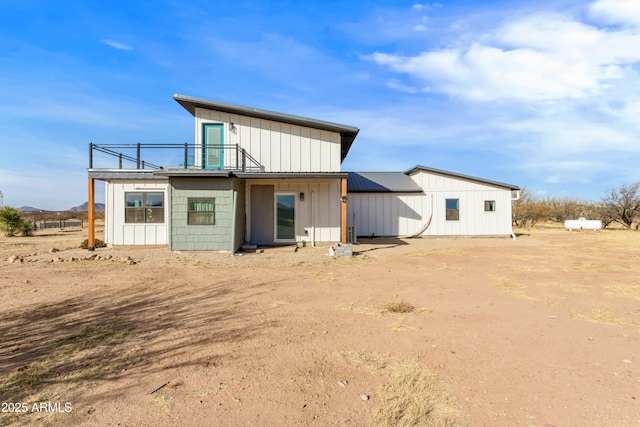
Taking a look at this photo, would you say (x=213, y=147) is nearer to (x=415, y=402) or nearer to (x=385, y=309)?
(x=385, y=309)

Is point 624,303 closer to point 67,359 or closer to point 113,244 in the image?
point 67,359

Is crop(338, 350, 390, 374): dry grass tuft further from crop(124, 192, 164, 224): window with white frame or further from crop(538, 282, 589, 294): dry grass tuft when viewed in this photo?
crop(124, 192, 164, 224): window with white frame

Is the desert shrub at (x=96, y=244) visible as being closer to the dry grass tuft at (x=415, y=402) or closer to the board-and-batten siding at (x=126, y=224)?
the board-and-batten siding at (x=126, y=224)

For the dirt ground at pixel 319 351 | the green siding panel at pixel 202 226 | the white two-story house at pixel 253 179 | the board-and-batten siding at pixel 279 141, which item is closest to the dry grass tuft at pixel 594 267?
the dirt ground at pixel 319 351

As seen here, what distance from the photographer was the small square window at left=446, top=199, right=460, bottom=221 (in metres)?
18.4

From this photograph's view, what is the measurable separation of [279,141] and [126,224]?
7.42 m

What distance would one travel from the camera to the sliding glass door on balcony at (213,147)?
13.7 metres

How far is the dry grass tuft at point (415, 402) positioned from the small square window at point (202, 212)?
34.0 ft

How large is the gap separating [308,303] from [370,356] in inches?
86.5

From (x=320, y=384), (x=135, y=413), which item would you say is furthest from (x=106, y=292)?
(x=320, y=384)

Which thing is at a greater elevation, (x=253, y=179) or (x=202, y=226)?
(x=253, y=179)

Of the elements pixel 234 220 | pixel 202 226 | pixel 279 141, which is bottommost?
pixel 202 226

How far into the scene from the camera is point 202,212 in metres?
12.1

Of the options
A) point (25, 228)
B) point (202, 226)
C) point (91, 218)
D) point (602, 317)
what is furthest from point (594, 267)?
point (25, 228)
